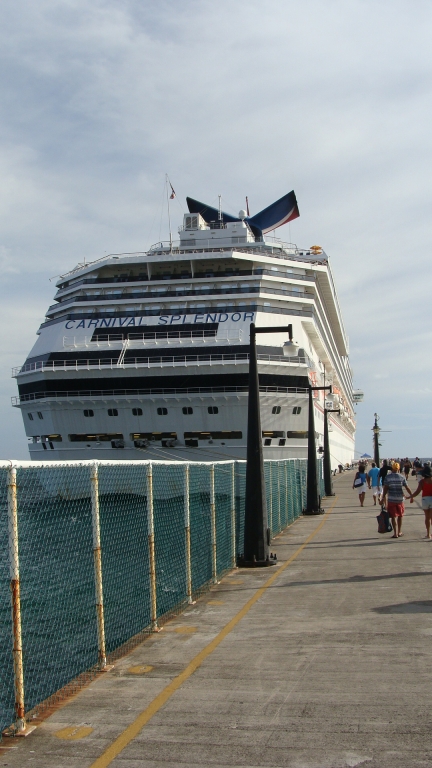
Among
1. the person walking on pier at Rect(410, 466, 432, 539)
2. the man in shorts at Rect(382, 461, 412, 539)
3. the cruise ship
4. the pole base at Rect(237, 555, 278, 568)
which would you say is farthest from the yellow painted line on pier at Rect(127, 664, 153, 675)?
the cruise ship

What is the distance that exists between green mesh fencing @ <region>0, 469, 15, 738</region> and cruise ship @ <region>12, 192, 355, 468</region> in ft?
56.4

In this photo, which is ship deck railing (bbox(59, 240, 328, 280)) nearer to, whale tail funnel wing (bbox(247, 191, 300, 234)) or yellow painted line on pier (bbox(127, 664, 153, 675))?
whale tail funnel wing (bbox(247, 191, 300, 234))

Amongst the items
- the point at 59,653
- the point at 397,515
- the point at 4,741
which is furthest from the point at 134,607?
the point at 397,515

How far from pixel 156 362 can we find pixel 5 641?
22.4 meters

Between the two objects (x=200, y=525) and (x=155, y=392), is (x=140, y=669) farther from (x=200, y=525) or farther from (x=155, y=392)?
(x=155, y=392)

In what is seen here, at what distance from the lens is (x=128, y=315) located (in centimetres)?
3603

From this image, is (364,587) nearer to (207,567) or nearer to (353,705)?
(207,567)

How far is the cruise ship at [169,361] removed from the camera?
31031 mm

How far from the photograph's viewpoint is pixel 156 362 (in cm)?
3186

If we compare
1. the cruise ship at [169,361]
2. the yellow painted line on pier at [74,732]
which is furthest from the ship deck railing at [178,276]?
the yellow painted line on pier at [74,732]

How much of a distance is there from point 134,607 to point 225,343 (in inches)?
987

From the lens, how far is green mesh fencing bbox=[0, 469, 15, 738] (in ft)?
18.4

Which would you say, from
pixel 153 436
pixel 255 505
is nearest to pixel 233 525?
pixel 255 505

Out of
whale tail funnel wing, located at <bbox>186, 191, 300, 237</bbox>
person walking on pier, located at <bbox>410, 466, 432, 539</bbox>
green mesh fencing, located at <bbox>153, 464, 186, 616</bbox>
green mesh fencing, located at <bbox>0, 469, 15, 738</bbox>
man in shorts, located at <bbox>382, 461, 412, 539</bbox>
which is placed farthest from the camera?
whale tail funnel wing, located at <bbox>186, 191, 300, 237</bbox>
